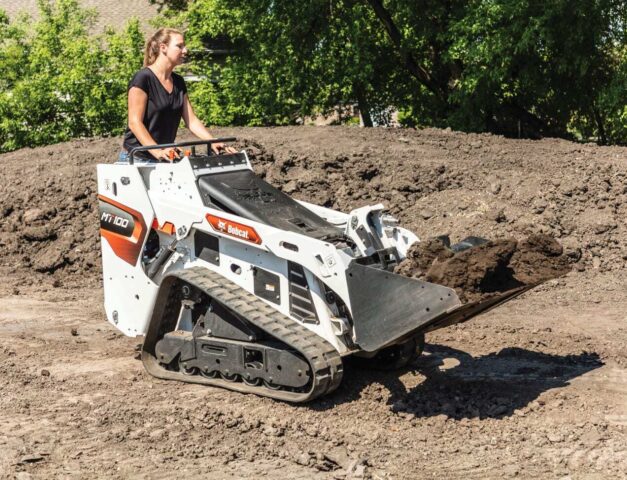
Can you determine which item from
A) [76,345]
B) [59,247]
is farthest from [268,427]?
[59,247]

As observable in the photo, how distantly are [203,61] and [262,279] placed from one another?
640 inches

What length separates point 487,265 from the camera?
18.9 feet

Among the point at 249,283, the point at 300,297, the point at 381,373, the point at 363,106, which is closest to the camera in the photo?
the point at 300,297

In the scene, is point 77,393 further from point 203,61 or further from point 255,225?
point 203,61

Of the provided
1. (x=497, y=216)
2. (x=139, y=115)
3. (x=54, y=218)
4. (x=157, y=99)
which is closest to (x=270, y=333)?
(x=139, y=115)

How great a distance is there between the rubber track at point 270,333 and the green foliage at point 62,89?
39.1 ft

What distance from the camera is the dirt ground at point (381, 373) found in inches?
215

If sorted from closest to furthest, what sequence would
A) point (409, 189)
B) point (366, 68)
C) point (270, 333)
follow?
point (270, 333)
point (409, 189)
point (366, 68)

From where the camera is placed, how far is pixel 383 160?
12.4 metres

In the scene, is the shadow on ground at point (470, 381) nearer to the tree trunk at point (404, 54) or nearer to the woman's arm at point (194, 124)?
the woman's arm at point (194, 124)

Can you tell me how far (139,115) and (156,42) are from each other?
580 mm

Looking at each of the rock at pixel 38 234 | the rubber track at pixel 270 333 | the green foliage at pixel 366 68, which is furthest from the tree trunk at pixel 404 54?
the rubber track at pixel 270 333

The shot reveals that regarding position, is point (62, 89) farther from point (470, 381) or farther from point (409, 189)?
point (470, 381)

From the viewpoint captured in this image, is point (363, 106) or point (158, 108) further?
point (363, 106)
